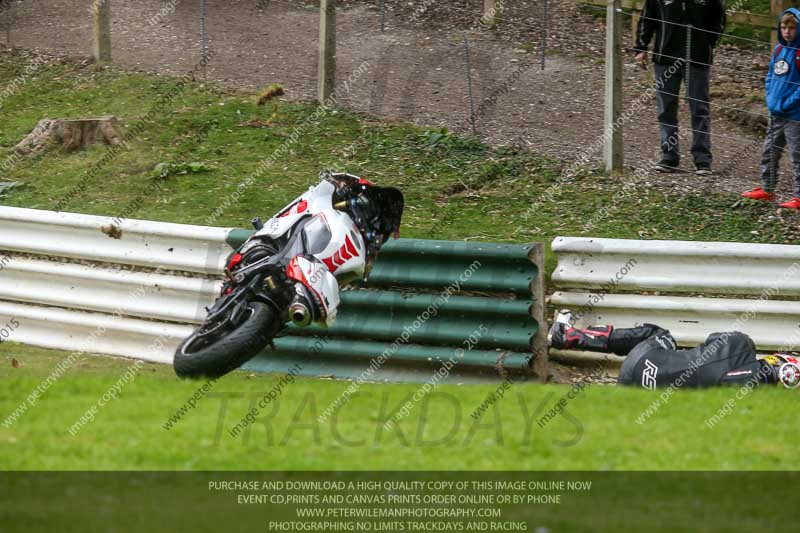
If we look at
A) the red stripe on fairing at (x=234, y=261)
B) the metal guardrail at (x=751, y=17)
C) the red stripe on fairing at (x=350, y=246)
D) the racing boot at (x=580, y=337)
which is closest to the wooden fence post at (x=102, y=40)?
the metal guardrail at (x=751, y=17)

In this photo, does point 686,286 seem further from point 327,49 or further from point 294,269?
point 327,49

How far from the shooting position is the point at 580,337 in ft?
28.9

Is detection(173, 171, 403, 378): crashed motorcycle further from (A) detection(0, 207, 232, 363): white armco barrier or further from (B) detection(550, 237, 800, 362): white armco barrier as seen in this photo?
(B) detection(550, 237, 800, 362): white armco barrier

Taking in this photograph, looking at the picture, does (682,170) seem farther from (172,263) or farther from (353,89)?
(172,263)

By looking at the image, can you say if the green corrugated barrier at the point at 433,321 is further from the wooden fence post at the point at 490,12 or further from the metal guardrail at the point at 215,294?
the wooden fence post at the point at 490,12

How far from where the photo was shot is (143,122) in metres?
14.0

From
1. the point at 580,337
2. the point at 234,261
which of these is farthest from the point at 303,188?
the point at 580,337

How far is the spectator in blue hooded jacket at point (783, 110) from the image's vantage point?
36.7 feet

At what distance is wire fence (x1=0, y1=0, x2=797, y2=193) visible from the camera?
13680 mm

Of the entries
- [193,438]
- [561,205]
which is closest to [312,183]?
[561,205]

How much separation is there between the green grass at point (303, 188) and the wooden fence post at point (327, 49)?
1.13 feet

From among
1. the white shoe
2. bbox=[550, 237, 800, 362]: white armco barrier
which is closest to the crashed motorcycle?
the white shoe

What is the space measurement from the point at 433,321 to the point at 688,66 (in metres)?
4.66

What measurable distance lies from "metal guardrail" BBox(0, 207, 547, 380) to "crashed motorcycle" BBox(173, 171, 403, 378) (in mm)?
642
